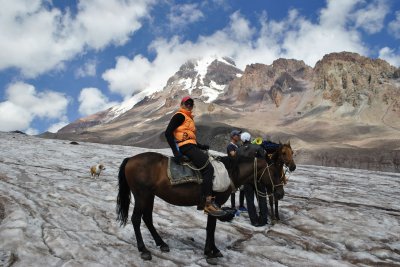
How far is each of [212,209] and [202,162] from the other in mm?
1058

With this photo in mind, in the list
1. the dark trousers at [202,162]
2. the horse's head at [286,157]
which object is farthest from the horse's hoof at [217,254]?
the horse's head at [286,157]

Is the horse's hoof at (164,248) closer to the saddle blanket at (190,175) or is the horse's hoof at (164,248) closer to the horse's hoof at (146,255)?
the horse's hoof at (146,255)

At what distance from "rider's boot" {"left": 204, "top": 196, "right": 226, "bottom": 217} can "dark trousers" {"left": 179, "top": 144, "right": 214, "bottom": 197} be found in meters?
0.14

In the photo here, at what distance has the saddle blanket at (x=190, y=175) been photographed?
8.87 meters

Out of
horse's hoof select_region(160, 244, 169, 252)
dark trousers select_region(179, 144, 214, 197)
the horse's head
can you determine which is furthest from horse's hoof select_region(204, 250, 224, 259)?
the horse's head

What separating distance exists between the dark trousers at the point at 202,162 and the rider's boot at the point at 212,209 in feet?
0.45

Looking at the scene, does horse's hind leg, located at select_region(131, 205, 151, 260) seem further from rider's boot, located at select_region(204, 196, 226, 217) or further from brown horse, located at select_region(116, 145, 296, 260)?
rider's boot, located at select_region(204, 196, 226, 217)

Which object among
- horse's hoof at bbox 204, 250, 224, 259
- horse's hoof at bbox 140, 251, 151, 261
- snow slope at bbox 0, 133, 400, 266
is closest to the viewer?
horse's hoof at bbox 140, 251, 151, 261

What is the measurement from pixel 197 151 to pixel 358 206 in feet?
31.4

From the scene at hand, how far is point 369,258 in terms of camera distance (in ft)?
30.9

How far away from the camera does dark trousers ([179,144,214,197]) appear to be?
8750 mm

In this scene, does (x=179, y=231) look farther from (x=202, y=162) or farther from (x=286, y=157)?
(x=286, y=157)

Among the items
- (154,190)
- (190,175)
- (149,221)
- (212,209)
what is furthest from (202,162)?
(149,221)

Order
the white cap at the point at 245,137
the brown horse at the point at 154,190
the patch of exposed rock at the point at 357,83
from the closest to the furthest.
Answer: the brown horse at the point at 154,190
the white cap at the point at 245,137
the patch of exposed rock at the point at 357,83
